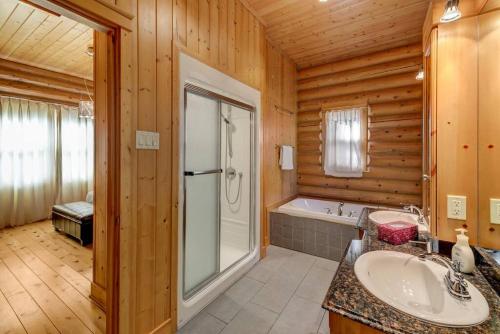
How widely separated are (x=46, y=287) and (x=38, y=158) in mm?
3275

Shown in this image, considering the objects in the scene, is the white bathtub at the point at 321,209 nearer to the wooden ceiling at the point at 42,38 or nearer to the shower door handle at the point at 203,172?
the shower door handle at the point at 203,172

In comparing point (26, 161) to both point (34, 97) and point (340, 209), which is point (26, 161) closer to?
point (34, 97)

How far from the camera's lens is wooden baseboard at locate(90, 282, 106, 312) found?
203 centimetres

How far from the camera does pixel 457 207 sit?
4.03 feet

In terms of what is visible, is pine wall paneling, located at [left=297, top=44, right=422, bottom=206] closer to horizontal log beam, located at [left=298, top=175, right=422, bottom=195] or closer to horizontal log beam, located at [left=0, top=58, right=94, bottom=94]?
horizontal log beam, located at [left=298, top=175, right=422, bottom=195]

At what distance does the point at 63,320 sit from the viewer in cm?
186

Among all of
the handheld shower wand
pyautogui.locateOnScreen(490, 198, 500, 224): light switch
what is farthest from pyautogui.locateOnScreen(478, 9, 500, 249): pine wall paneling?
the handheld shower wand

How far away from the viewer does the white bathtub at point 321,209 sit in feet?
9.58

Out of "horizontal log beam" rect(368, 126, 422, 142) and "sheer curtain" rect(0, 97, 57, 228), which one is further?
"sheer curtain" rect(0, 97, 57, 228)

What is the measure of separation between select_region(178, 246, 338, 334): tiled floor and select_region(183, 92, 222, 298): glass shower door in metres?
0.29

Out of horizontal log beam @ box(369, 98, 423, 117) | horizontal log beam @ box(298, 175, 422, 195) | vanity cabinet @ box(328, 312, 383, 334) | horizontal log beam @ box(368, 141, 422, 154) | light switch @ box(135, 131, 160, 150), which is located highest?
horizontal log beam @ box(369, 98, 423, 117)

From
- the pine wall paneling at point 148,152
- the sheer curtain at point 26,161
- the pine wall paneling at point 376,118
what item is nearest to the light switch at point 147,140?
the pine wall paneling at point 148,152

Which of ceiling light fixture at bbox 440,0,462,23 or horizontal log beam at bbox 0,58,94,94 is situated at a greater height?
horizontal log beam at bbox 0,58,94,94

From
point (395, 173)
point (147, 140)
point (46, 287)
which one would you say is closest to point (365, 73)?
point (395, 173)
